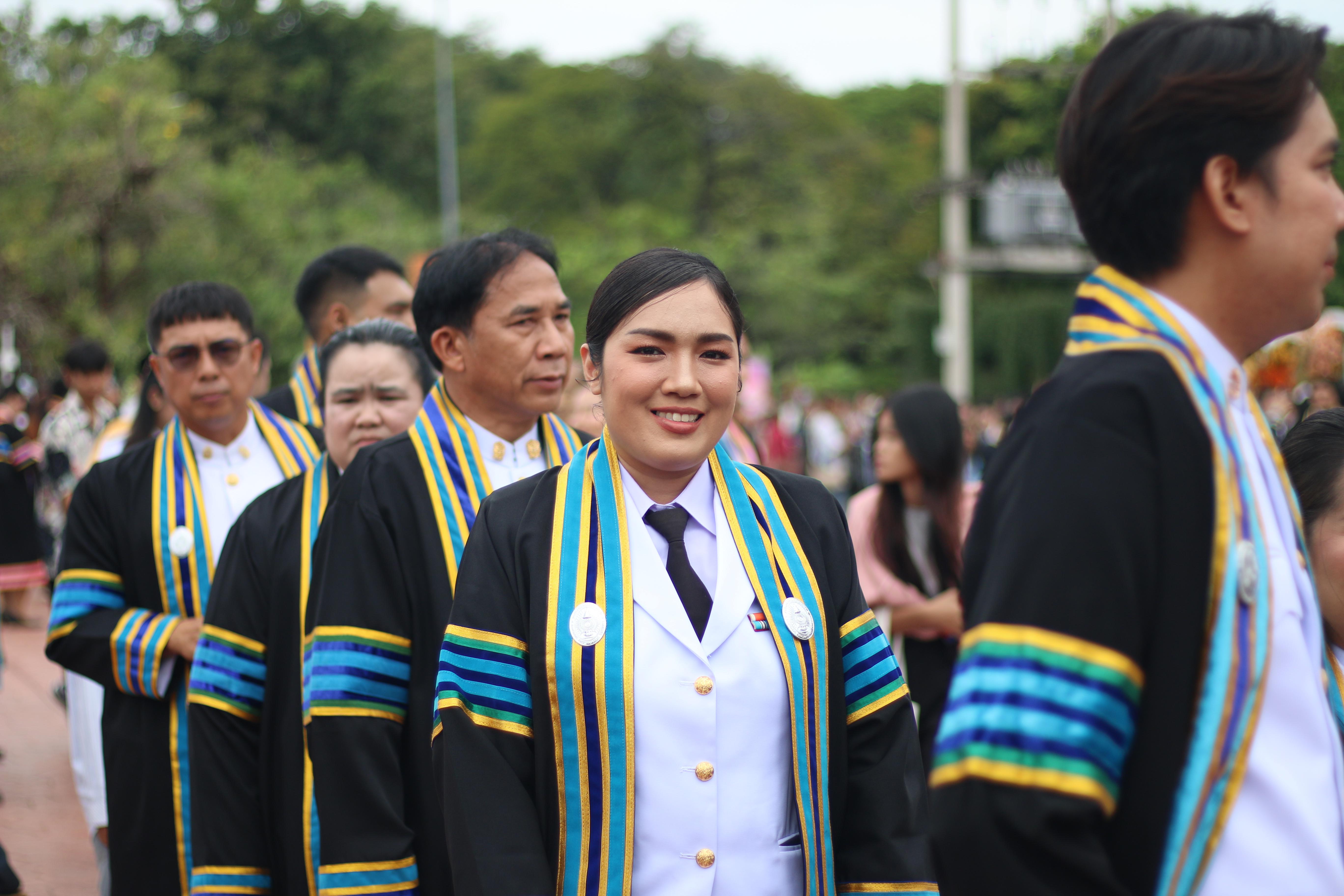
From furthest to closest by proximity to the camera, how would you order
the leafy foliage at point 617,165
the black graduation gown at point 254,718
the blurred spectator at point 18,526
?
the leafy foliage at point 617,165, the blurred spectator at point 18,526, the black graduation gown at point 254,718

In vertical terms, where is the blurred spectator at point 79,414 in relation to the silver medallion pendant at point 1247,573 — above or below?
above

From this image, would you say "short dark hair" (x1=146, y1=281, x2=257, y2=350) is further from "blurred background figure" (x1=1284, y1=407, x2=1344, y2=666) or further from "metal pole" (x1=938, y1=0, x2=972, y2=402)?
"metal pole" (x1=938, y1=0, x2=972, y2=402)

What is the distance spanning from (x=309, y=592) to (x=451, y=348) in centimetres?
70

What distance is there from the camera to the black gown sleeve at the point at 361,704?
2.72 m

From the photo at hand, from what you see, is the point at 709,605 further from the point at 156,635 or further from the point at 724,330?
the point at 156,635

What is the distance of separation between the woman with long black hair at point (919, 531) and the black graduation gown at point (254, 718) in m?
2.19

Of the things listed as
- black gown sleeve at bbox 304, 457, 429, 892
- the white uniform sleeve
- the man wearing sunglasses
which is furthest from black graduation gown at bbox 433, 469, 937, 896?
the white uniform sleeve

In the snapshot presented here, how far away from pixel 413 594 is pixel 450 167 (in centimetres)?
2985

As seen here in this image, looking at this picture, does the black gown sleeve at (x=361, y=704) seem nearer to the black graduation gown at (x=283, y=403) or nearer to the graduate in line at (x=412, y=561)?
the graduate in line at (x=412, y=561)

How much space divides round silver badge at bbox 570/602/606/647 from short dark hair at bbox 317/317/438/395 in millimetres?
1583

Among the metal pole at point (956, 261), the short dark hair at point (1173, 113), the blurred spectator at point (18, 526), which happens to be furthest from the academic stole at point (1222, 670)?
the metal pole at point (956, 261)

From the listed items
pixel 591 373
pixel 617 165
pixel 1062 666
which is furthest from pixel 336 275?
pixel 617 165

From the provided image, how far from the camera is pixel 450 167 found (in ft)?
103

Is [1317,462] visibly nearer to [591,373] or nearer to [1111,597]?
[1111,597]
